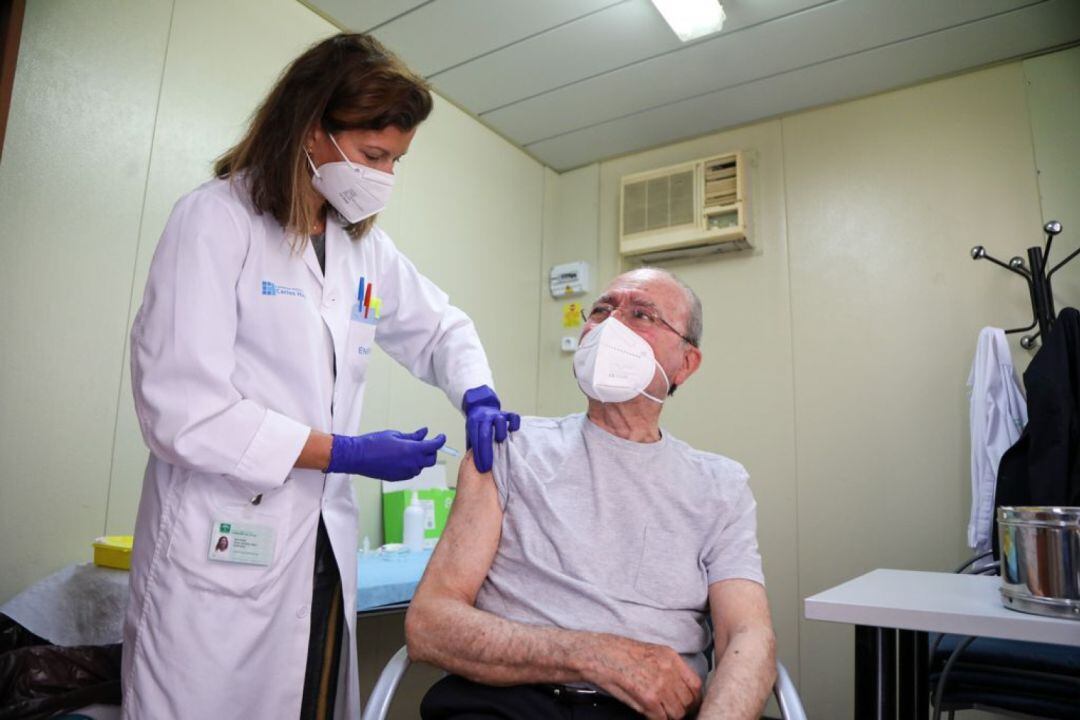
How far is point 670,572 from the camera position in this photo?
1286 millimetres

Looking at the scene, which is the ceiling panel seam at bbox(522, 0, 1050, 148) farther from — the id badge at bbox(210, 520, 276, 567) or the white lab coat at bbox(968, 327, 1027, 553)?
the id badge at bbox(210, 520, 276, 567)

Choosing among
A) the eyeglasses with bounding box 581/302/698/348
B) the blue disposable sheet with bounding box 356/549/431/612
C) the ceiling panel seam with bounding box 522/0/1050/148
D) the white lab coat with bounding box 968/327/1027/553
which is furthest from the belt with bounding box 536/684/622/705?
the ceiling panel seam with bounding box 522/0/1050/148

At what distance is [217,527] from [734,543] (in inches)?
37.8

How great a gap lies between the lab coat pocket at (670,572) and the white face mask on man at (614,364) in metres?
0.30

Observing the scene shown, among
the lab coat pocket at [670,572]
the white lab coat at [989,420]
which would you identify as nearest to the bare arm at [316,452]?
the lab coat pocket at [670,572]

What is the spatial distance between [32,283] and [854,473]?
3.05 metres

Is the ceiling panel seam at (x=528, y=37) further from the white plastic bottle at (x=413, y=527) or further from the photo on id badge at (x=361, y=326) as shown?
the white plastic bottle at (x=413, y=527)

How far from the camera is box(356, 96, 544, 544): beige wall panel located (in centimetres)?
298

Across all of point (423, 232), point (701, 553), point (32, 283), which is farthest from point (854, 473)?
point (32, 283)

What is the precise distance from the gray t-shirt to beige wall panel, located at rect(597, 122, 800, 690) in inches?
74.0

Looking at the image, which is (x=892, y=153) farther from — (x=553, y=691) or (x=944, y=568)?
(x=553, y=691)

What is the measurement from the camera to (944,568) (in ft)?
9.04

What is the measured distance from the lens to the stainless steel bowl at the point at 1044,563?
1032 mm

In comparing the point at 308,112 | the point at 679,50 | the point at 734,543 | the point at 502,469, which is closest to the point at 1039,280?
the point at 679,50
